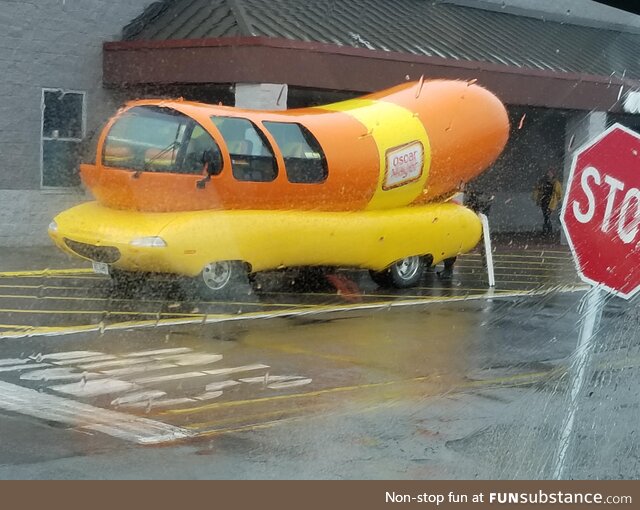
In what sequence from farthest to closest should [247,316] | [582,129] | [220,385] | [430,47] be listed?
[247,316] → [220,385] → [430,47] → [582,129]

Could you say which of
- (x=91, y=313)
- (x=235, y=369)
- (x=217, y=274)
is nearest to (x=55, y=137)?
(x=91, y=313)

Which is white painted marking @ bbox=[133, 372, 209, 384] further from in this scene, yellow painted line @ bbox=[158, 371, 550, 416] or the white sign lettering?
the white sign lettering

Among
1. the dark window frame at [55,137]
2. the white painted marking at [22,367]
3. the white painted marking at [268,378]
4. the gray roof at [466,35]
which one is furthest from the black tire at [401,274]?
the gray roof at [466,35]

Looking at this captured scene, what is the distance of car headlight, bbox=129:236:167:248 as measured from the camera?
24.7 feet

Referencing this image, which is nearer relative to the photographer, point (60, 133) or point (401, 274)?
point (401, 274)

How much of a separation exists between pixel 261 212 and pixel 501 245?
196 centimetres

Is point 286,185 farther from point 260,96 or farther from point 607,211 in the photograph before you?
point 607,211

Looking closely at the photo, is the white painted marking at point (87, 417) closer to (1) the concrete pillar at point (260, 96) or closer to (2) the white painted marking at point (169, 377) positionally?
(2) the white painted marking at point (169, 377)

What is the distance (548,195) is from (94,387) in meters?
2.91

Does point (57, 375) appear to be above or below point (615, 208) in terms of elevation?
below

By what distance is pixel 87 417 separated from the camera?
17.3 feet

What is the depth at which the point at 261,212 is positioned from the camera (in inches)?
294
